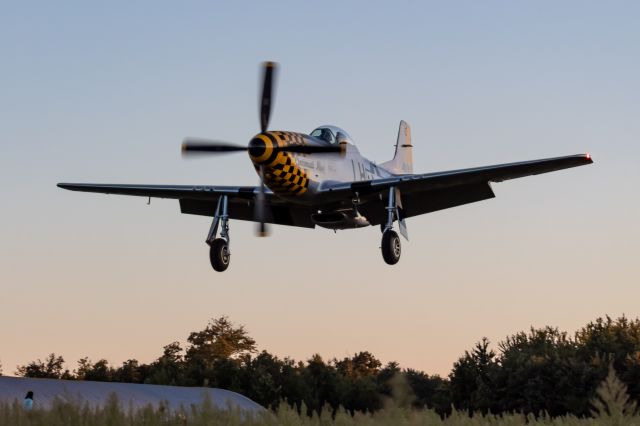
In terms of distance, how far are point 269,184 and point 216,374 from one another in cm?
4266

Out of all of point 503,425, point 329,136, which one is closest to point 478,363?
point 329,136

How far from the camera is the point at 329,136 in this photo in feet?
106

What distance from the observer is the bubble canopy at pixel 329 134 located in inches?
1257

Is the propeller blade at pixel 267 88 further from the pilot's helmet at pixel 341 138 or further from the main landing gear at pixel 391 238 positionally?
the main landing gear at pixel 391 238

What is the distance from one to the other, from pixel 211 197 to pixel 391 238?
625cm

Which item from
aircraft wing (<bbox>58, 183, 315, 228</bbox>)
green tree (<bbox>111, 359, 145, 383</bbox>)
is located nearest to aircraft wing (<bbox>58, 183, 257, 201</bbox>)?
aircraft wing (<bbox>58, 183, 315, 228</bbox>)

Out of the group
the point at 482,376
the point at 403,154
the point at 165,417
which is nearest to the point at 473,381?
the point at 482,376

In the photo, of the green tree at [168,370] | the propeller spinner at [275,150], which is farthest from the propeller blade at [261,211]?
the green tree at [168,370]

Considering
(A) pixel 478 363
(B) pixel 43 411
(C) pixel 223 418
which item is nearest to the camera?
(C) pixel 223 418

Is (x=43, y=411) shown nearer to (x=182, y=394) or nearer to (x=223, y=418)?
(x=223, y=418)

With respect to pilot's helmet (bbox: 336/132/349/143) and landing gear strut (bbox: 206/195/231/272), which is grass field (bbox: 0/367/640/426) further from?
pilot's helmet (bbox: 336/132/349/143)

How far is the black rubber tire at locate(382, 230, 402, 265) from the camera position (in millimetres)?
32344

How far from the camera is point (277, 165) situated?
29.4 metres

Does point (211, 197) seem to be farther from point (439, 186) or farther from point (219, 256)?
point (439, 186)
